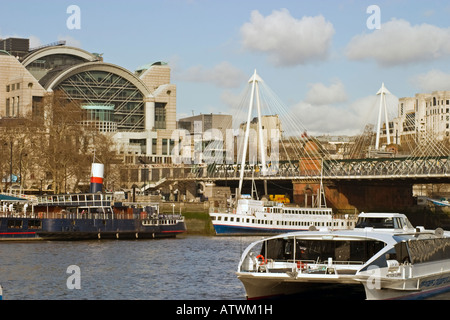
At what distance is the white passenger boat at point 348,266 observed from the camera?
114 ft

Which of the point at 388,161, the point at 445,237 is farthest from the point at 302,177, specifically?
the point at 445,237

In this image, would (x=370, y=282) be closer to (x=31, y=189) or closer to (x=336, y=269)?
(x=336, y=269)

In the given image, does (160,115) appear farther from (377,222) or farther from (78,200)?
(377,222)

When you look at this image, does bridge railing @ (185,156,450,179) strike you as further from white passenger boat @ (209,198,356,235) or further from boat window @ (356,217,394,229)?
boat window @ (356,217,394,229)

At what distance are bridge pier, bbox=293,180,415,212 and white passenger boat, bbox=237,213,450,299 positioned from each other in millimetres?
79721

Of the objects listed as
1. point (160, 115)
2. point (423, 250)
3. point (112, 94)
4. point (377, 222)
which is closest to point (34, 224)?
point (377, 222)

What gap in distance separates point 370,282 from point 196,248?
42.1 metres

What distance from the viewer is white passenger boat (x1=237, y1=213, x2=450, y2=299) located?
1369 inches

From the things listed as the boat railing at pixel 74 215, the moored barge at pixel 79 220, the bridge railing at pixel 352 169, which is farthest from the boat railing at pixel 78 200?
the bridge railing at pixel 352 169

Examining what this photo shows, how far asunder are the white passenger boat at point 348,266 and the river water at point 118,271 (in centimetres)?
458

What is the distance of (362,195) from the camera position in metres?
124

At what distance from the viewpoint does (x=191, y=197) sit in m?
146

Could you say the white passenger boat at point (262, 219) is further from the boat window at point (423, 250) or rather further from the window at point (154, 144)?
the window at point (154, 144)

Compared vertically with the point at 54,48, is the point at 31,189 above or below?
below
